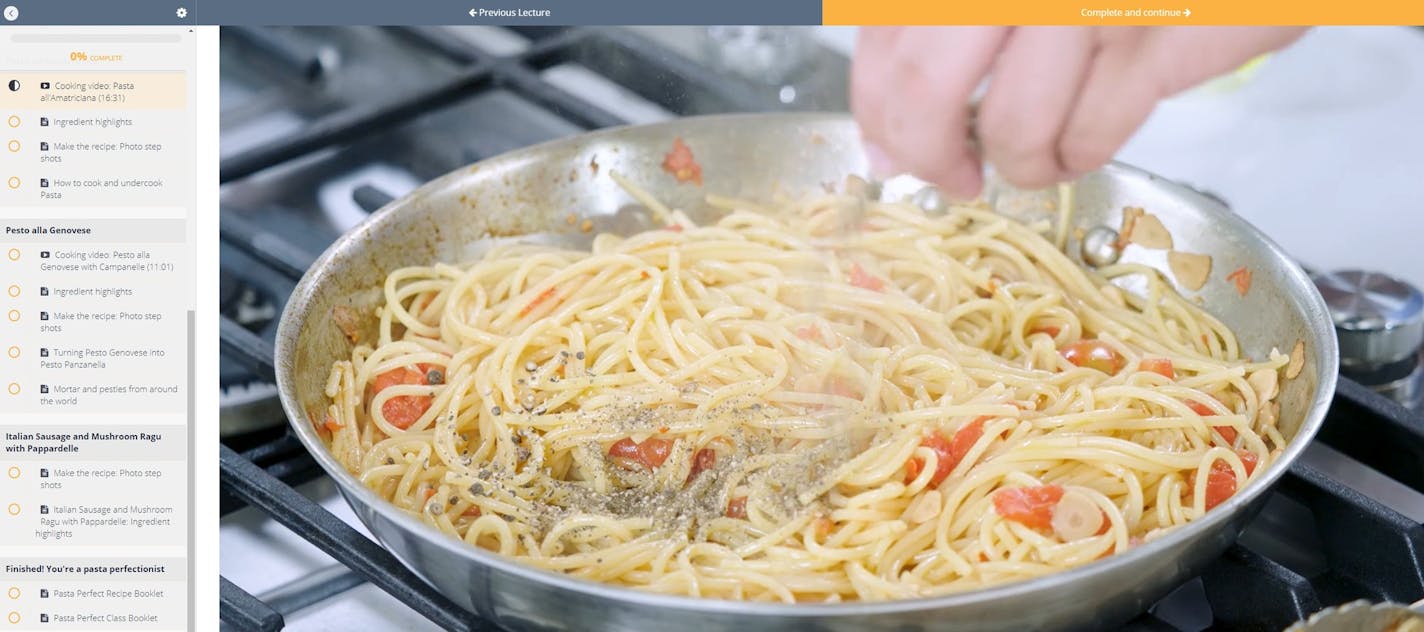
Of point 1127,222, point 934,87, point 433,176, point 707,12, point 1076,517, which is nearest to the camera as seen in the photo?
point 934,87

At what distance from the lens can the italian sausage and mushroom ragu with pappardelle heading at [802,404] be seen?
1261 mm

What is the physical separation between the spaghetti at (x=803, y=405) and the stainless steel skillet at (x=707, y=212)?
0.11 feet

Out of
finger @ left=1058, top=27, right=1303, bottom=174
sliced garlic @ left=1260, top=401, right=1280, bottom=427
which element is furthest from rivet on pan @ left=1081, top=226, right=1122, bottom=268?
finger @ left=1058, top=27, right=1303, bottom=174

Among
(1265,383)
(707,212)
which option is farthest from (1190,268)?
(707,212)

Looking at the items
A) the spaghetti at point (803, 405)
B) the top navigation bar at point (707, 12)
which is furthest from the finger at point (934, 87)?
the spaghetti at point (803, 405)

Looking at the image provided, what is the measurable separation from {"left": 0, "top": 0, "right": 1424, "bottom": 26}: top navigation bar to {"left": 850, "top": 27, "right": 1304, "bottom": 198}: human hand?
2.9 inches

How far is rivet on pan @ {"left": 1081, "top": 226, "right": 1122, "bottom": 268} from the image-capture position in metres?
1.62

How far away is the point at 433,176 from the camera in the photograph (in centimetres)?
199

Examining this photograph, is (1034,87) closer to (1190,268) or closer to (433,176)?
(1190,268)

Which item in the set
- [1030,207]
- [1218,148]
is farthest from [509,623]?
[1218,148]

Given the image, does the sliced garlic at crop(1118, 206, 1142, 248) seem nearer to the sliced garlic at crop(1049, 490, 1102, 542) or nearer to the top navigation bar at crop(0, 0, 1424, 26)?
the top navigation bar at crop(0, 0, 1424, 26)

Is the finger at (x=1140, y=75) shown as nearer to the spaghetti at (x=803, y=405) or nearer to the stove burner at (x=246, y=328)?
the spaghetti at (x=803, y=405)

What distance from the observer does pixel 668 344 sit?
1.50 m

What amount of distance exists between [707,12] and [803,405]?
1.33ft
